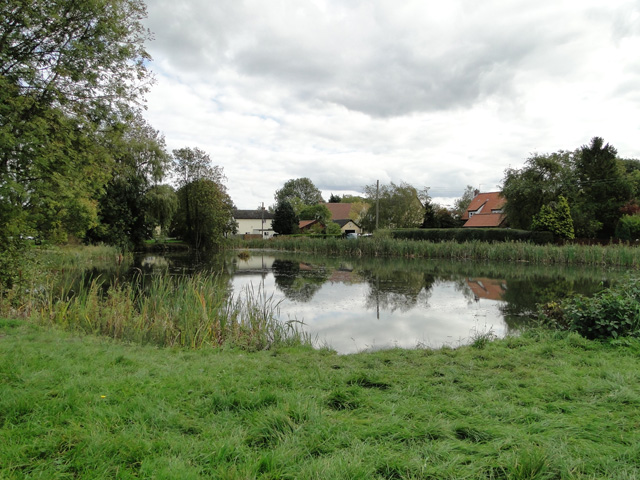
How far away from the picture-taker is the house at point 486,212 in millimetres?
45344

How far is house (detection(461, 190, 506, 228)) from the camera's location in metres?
45.3

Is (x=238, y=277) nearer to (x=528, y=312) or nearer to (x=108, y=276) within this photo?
(x=108, y=276)

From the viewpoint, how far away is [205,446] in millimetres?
2539

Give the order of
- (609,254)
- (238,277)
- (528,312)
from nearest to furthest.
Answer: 1. (528,312)
2. (238,277)
3. (609,254)

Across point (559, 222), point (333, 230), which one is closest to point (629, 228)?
point (559, 222)

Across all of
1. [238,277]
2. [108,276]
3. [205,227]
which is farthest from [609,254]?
[205,227]

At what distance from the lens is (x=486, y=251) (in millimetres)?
26641

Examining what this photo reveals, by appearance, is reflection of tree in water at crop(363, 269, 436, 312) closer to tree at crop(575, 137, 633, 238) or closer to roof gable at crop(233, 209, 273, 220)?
tree at crop(575, 137, 633, 238)

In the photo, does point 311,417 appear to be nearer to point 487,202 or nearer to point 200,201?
point 200,201

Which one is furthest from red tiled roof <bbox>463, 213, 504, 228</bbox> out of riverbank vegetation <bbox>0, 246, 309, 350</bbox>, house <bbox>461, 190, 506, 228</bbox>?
riverbank vegetation <bbox>0, 246, 309, 350</bbox>

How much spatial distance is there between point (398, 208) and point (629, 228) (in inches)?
799

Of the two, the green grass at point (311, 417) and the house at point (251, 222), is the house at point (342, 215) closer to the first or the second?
the house at point (251, 222)

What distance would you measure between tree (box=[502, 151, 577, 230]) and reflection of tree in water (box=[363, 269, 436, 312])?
58.8ft

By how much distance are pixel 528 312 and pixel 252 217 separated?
70.5m
